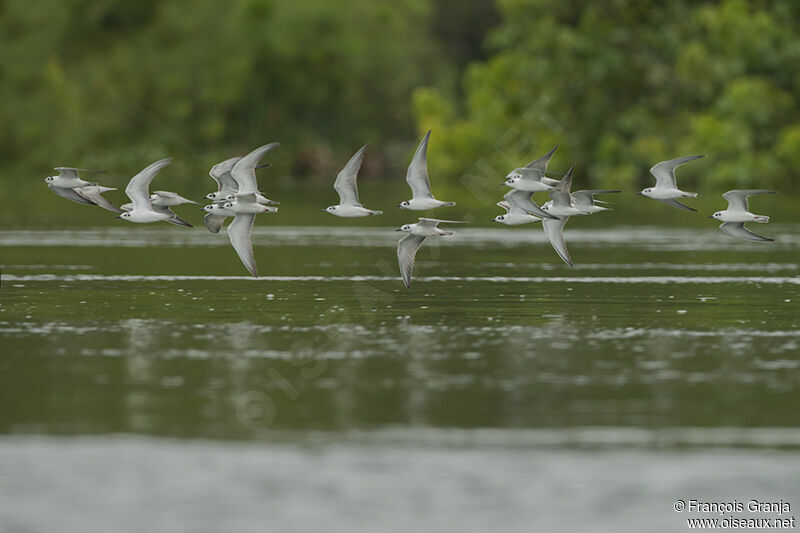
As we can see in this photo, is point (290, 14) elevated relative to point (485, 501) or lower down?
elevated

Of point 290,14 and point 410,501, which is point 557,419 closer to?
point 410,501

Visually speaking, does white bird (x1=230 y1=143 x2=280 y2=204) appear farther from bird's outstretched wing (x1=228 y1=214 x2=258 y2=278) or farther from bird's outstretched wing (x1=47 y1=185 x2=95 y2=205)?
bird's outstretched wing (x1=47 y1=185 x2=95 y2=205)

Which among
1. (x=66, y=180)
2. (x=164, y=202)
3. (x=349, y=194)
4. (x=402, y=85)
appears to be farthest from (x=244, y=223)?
(x=402, y=85)

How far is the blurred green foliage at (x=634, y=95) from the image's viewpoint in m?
61.9

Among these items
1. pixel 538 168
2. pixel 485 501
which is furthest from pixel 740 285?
pixel 485 501

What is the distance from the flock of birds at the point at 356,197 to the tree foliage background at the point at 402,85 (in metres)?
23.0

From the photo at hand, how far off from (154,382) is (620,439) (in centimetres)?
474

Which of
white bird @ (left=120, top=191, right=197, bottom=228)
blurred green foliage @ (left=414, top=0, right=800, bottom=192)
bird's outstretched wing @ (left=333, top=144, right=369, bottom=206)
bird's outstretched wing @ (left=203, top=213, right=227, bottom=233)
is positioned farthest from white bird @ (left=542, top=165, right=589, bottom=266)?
blurred green foliage @ (left=414, top=0, right=800, bottom=192)

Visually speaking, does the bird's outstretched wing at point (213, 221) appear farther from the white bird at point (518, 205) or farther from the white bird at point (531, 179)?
the white bird at point (531, 179)

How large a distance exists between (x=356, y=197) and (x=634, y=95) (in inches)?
1941

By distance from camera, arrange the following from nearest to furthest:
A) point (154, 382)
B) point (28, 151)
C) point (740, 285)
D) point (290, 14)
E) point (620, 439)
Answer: point (620, 439) → point (154, 382) → point (740, 285) → point (28, 151) → point (290, 14)

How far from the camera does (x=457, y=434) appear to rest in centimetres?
1456

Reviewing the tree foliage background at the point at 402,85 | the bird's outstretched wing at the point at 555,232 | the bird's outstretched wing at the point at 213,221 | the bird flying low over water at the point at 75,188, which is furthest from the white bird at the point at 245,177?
the tree foliage background at the point at 402,85

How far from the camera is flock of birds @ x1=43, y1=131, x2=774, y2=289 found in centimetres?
2075
